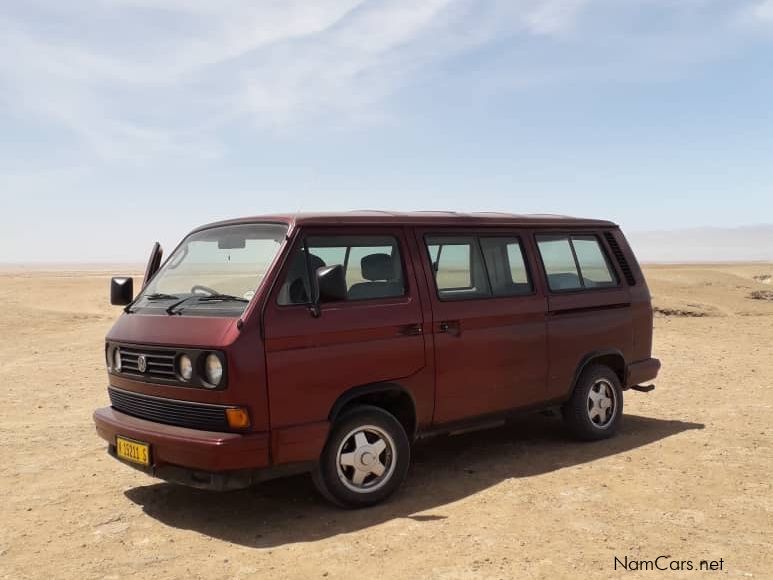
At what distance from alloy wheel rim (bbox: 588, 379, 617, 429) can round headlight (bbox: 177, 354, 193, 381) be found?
4085mm

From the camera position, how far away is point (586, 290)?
7316 mm

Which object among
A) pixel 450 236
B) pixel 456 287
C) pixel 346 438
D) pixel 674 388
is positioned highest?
pixel 450 236

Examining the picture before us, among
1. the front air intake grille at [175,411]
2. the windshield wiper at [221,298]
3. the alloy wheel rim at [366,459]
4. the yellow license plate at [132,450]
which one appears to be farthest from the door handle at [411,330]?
the yellow license plate at [132,450]

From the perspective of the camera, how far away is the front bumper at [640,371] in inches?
304

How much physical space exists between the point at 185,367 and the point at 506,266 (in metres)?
3.05

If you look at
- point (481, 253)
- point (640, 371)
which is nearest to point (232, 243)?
point (481, 253)

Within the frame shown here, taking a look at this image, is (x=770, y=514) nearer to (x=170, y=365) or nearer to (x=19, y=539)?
(x=170, y=365)

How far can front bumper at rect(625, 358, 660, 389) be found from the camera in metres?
7.71

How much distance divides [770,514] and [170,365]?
14.2 ft

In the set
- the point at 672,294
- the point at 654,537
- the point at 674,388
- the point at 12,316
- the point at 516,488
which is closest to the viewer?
the point at 654,537

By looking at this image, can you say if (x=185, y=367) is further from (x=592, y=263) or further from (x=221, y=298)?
(x=592, y=263)

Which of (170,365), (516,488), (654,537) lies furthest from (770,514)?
(170,365)

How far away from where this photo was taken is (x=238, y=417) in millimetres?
4848

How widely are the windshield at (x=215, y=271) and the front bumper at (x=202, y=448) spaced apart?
83 centimetres
